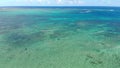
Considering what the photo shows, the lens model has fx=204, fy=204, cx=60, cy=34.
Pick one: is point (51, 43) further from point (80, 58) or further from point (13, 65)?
point (13, 65)

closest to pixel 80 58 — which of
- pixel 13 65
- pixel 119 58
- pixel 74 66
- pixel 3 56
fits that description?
pixel 74 66

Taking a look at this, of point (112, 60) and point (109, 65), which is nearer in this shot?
point (109, 65)

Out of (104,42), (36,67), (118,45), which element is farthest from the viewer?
(104,42)

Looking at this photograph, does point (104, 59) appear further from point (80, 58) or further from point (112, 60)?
point (80, 58)

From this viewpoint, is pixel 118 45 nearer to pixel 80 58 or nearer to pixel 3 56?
pixel 80 58

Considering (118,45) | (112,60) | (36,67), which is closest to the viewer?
(36,67)

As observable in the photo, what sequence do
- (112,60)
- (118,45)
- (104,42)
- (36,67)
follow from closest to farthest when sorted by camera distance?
(36,67)
(112,60)
(118,45)
(104,42)

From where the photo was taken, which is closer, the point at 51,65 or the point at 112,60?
the point at 51,65

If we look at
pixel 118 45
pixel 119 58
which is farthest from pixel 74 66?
pixel 118 45

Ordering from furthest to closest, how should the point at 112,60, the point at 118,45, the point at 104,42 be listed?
the point at 104,42 < the point at 118,45 < the point at 112,60
